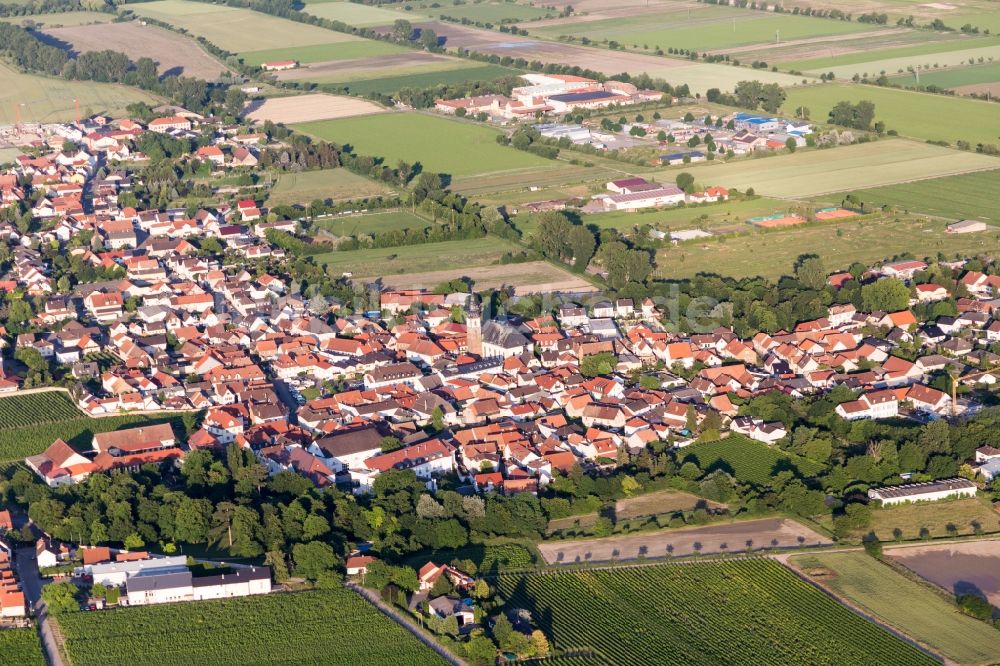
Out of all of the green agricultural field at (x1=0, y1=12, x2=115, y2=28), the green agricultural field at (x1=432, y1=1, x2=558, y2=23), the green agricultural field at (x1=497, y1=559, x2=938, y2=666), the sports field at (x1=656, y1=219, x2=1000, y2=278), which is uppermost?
the green agricultural field at (x1=432, y1=1, x2=558, y2=23)

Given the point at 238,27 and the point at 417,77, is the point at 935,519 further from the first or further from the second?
the point at 238,27

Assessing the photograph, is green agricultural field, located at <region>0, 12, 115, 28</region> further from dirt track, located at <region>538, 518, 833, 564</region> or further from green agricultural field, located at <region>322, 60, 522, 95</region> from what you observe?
dirt track, located at <region>538, 518, 833, 564</region>

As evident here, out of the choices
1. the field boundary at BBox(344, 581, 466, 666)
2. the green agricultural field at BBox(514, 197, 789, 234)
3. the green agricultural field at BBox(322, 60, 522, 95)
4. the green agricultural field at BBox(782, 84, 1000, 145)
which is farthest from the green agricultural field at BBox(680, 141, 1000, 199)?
the field boundary at BBox(344, 581, 466, 666)

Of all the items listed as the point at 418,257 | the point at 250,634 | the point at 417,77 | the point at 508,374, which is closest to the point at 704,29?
the point at 417,77

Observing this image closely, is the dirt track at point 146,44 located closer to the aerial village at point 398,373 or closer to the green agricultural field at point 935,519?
the aerial village at point 398,373

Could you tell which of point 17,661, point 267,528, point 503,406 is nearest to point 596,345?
point 503,406
